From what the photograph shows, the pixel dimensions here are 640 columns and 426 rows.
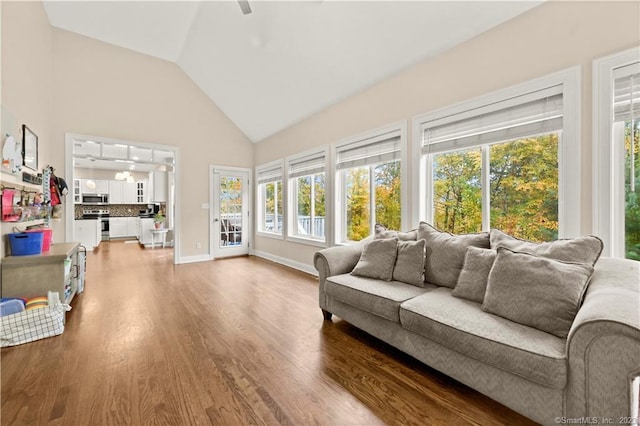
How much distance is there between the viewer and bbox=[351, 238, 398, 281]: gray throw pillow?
253 cm

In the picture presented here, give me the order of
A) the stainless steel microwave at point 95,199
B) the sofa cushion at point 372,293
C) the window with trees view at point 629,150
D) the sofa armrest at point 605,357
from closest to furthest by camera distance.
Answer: the sofa armrest at point 605,357, the window with trees view at point 629,150, the sofa cushion at point 372,293, the stainless steel microwave at point 95,199

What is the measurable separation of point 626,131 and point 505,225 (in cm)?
103

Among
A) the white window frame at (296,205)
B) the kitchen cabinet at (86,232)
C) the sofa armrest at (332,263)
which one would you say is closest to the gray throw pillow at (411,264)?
the sofa armrest at (332,263)

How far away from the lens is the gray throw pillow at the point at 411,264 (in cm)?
238

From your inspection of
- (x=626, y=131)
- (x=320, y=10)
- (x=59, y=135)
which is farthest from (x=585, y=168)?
(x=59, y=135)

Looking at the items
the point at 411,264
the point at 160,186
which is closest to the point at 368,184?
the point at 411,264

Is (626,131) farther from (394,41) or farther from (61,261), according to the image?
(61,261)

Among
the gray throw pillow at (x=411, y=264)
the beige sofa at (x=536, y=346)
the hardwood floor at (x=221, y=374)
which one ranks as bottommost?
the hardwood floor at (x=221, y=374)

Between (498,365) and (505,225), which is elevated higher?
(505,225)

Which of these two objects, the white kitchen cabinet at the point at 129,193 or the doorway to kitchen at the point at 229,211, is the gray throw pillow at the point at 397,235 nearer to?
the doorway to kitchen at the point at 229,211

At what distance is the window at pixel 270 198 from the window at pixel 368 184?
1.89 metres

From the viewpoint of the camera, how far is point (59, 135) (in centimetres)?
446

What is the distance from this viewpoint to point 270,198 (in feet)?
20.7

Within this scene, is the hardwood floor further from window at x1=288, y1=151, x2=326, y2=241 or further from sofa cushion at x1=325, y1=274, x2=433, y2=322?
window at x1=288, y1=151, x2=326, y2=241
